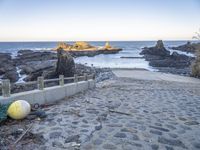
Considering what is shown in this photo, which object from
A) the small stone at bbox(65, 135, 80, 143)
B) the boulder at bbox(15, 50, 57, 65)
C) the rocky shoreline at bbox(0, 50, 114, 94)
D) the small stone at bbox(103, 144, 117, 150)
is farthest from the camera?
the boulder at bbox(15, 50, 57, 65)

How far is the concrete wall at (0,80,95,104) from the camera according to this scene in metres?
7.84

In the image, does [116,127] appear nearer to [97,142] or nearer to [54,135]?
[97,142]

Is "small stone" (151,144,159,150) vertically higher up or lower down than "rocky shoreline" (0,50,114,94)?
higher up

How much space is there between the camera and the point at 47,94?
31.0ft

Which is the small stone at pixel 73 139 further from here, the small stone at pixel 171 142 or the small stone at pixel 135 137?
the small stone at pixel 171 142

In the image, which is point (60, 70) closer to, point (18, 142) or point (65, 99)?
point (65, 99)

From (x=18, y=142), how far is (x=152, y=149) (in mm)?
2750

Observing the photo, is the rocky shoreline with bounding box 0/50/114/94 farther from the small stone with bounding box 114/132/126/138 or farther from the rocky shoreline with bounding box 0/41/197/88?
the small stone with bounding box 114/132/126/138

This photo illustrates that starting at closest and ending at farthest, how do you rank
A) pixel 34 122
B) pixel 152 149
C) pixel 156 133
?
pixel 152 149 → pixel 156 133 → pixel 34 122

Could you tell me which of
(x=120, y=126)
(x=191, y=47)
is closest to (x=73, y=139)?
(x=120, y=126)

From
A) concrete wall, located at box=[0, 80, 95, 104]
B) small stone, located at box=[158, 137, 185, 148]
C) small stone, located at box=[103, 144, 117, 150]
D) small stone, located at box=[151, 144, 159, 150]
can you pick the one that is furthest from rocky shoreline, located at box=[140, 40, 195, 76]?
small stone, located at box=[103, 144, 117, 150]

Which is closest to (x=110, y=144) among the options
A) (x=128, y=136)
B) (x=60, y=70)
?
(x=128, y=136)

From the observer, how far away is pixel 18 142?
553 cm

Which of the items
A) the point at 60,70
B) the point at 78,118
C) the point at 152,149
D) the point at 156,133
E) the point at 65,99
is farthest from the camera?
the point at 60,70
